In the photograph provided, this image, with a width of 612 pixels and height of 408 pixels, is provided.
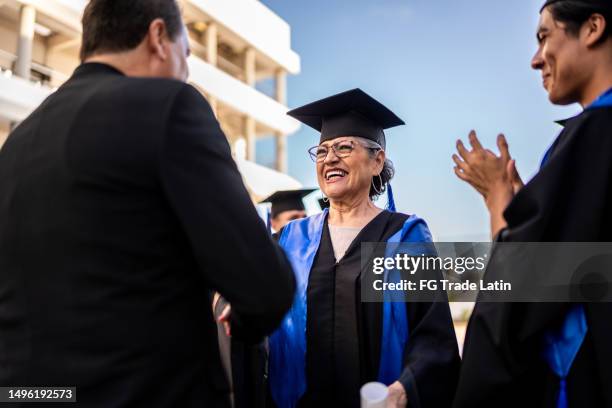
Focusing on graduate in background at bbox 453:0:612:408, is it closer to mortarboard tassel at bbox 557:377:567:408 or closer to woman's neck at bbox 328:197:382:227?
mortarboard tassel at bbox 557:377:567:408

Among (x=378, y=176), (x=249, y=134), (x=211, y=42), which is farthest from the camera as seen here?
(x=249, y=134)

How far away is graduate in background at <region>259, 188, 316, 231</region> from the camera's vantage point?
662 centimetres

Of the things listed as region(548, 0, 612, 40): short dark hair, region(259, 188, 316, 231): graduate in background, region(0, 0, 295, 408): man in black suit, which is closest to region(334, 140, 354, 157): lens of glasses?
region(548, 0, 612, 40): short dark hair

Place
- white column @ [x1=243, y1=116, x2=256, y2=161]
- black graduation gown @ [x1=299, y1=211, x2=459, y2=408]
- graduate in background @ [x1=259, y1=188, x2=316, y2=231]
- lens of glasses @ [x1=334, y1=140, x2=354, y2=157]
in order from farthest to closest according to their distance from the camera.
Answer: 1. white column @ [x1=243, y1=116, x2=256, y2=161]
2. graduate in background @ [x1=259, y1=188, x2=316, y2=231]
3. lens of glasses @ [x1=334, y1=140, x2=354, y2=157]
4. black graduation gown @ [x1=299, y1=211, x2=459, y2=408]

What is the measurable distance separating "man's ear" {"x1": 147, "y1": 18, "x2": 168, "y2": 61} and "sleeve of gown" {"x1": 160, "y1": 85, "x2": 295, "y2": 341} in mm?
224

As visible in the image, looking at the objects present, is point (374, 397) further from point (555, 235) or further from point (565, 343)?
point (555, 235)

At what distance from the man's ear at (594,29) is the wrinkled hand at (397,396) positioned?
4.58ft

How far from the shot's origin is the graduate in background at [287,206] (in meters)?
6.62

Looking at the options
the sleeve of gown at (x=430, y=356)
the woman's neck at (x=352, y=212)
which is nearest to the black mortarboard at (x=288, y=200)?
the woman's neck at (x=352, y=212)

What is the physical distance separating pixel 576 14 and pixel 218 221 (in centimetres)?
127

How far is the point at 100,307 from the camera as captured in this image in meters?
1.25

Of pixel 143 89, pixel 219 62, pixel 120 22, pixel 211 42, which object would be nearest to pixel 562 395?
pixel 143 89

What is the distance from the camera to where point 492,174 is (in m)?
1.62

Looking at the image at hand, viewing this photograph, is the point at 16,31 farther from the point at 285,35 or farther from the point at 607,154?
the point at 607,154
